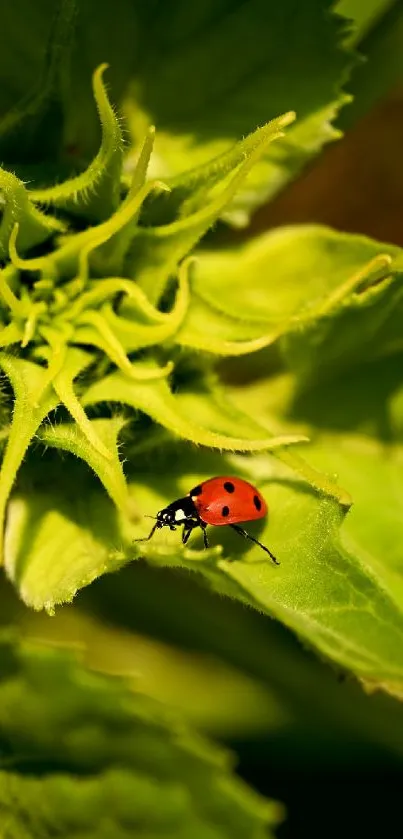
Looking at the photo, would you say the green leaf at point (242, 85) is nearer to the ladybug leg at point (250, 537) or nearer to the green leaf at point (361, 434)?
the green leaf at point (361, 434)

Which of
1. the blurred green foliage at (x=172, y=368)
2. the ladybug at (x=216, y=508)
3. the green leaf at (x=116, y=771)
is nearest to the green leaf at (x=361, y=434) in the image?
the blurred green foliage at (x=172, y=368)

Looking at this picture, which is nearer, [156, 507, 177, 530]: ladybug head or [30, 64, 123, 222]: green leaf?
[30, 64, 123, 222]: green leaf

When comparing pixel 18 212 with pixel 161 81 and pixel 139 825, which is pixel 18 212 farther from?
pixel 139 825

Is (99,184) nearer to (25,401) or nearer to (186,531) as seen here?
(25,401)

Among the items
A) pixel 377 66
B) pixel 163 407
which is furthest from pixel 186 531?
pixel 377 66

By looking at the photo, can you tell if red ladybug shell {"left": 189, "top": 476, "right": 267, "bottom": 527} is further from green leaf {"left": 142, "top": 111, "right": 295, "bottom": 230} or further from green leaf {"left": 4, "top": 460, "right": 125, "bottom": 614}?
green leaf {"left": 142, "top": 111, "right": 295, "bottom": 230}

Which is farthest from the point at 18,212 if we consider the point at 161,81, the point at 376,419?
the point at 376,419

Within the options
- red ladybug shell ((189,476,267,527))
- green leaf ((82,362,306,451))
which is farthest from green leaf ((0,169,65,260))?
red ladybug shell ((189,476,267,527))
